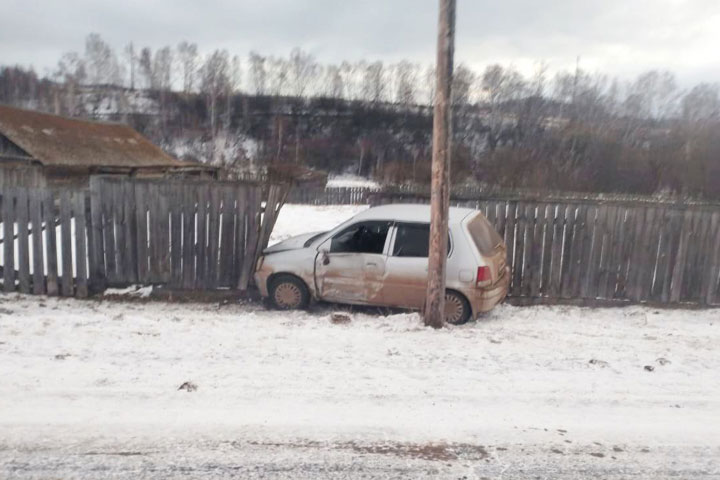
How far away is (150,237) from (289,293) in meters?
2.36

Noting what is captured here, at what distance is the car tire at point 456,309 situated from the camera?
6898 millimetres

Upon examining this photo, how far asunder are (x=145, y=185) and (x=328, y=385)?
4.99 metres

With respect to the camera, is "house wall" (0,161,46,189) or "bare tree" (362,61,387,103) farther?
"bare tree" (362,61,387,103)

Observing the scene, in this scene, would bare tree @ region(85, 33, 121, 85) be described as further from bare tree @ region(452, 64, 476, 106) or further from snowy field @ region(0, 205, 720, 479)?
snowy field @ region(0, 205, 720, 479)

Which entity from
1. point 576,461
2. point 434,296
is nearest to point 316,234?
point 434,296

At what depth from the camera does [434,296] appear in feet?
20.8

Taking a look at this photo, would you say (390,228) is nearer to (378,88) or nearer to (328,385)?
(328,385)

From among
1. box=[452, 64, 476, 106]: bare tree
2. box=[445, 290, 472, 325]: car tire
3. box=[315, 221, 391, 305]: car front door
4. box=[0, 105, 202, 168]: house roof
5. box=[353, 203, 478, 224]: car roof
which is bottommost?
box=[445, 290, 472, 325]: car tire

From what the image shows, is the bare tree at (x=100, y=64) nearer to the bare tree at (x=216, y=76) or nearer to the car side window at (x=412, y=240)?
the bare tree at (x=216, y=76)

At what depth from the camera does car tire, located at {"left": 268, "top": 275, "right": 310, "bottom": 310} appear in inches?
298

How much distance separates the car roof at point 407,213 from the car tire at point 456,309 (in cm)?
97

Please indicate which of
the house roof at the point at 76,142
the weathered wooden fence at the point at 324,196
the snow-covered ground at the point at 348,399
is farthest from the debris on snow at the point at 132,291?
the weathered wooden fence at the point at 324,196

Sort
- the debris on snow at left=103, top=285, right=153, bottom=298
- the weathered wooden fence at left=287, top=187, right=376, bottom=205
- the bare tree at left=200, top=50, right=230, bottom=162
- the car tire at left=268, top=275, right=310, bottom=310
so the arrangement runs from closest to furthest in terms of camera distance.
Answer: the car tire at left=268, top=275, right=310, bottom=310
the debris on snow at left=103, top=285, right=153, bottom=298
the weathered wooden fence at left=287, top=187, right=376, bottom=205
the bare tree at left=200, top=50, right=230, bottom=162

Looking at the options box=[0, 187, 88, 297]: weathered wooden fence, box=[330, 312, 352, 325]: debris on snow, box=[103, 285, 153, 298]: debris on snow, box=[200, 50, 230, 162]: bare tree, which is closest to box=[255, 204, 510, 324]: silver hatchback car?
box=[330, 312, 352, 325]: debris on snow
